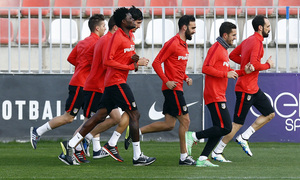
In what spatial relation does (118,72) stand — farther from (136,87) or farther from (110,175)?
(136,87)

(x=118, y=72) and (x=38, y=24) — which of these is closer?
(x=118, y=72)

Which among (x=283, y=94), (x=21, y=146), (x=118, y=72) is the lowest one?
(x=21, y=146)

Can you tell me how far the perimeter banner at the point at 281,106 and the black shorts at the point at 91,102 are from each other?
4044 millimetres

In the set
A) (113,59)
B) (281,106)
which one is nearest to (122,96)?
(113,59)

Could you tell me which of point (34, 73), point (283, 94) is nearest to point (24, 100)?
point (34, 73)

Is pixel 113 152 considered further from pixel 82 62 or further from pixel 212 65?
pixel 212 65

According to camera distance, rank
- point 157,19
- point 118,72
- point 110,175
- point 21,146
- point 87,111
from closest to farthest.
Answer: point 110,175, point 118,72, point 87,111, point 21,146, point 157,19

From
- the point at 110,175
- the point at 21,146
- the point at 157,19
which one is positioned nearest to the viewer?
the point at 110,175

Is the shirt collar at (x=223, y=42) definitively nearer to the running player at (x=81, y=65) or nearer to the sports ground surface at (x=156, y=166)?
the sports ground surface at (x=156, y=166)

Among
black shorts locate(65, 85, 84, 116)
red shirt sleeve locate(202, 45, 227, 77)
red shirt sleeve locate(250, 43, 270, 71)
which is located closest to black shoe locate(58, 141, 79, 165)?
black shorts locate(65, 85, 84, 116)

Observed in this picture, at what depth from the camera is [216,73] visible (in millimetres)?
9219

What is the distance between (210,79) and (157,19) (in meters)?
4.93

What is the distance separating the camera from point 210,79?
943 cm

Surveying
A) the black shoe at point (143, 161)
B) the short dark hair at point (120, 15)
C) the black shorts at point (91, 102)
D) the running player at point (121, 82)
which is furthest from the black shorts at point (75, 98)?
the black shoe at point (143, 161)
